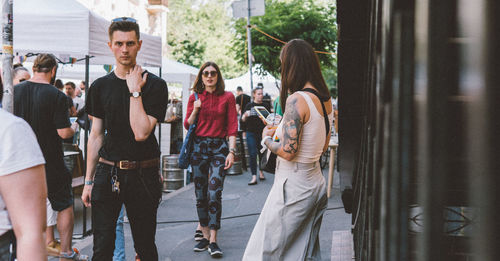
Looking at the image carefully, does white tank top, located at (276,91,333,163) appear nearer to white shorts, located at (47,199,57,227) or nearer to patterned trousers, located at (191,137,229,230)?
patterned trousers, located at (191,137,229,230)

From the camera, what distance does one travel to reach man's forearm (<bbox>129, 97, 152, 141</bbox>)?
11.5 ft

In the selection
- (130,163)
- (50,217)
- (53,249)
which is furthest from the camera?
(53,249)

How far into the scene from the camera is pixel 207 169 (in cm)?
592

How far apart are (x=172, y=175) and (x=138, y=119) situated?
736 centimetres

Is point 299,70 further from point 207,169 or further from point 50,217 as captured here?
point 50,217

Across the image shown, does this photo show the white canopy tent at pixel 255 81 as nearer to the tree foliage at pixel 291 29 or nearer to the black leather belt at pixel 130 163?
the tree foliage at pixel 291 29

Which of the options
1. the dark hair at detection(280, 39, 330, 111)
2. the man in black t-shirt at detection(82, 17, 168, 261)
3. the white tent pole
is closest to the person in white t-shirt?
the man in black t-shirt at detection(82, 17, 168, 261)

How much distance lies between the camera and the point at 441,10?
57 cm

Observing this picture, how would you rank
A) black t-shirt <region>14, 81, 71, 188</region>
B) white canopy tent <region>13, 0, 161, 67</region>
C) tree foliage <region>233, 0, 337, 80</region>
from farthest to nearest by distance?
tree foliage <region>233, 0, 337, 80</region> → white canopy tent <region>13, 0, 161, 67</region> → black t-shirt <region>14, 81, 71, 188</region>

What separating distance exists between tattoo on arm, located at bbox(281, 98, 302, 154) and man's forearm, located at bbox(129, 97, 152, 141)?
2.91 ft

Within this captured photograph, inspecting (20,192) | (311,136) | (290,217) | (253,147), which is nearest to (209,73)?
(311,136)

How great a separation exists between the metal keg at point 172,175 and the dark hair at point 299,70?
290 inches

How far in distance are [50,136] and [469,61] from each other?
5.11 m

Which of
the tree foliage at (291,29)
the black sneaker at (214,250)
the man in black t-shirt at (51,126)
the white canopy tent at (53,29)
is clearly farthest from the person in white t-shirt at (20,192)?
the tree foliage at (291,29)
